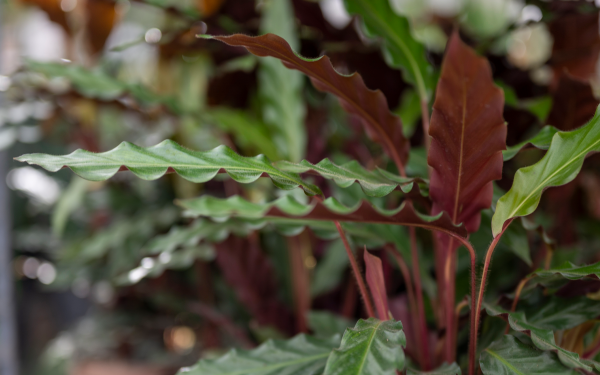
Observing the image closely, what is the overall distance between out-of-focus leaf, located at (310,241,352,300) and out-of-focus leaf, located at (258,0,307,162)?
185 millimetres

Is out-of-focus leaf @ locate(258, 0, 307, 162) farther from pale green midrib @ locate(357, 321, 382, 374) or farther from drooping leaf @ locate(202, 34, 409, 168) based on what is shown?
pale green midrib @ locate(357, 321, 382, 374)

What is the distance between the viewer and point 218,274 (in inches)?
42.4

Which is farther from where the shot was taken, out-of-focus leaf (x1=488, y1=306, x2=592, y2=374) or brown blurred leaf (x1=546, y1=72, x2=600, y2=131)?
brown blurred leaf (x1=546, y1=72, x2=600, y2=131)

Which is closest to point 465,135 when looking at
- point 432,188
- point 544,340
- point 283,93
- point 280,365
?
point 432,188

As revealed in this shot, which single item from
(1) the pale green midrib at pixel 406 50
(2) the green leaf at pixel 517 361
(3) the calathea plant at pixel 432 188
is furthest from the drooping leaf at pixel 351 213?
(1) the pale green midrib at pixel 406 50

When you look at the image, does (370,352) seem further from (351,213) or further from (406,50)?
(406,50)

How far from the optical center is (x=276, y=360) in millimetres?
441

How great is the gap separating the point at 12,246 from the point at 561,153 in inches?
53.4

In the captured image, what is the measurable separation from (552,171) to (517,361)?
0.17 metres

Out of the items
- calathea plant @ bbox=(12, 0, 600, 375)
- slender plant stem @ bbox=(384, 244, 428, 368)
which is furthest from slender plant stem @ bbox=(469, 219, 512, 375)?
slender plant stem @ bbox=(384, 244, 428, 368)

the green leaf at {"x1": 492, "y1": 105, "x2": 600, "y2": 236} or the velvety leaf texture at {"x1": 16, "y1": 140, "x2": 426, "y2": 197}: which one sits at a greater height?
the velvety leaf texture at {"x1": 16, "y1": 140, "x2": 426, "y2": 197}

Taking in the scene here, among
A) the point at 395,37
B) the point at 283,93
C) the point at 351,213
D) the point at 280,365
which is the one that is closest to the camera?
the point at 351,213

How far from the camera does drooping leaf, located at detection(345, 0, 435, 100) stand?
0.53 metres

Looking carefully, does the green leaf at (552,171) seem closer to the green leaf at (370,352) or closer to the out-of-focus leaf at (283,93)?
the green leaf at (370,352)
